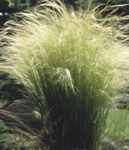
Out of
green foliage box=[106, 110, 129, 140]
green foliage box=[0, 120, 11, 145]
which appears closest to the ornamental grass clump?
green foliage box=[0, 120, 11, 145]

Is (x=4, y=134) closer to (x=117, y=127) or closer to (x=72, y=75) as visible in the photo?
(x=72, y=75)

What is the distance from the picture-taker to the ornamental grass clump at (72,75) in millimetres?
6582

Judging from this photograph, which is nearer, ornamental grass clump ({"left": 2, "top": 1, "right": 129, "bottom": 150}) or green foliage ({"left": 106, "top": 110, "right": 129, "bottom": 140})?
ornamental grass clump ({"left": 2, "top": 1, "right": 129, "bottom": 150})

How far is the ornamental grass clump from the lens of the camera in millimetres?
6582

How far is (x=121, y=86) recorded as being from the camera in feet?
22.5

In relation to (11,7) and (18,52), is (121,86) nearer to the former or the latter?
(18,52)

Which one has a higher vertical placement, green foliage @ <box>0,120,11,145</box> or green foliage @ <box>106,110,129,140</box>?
green foliage @ <box>0,120,11,145</box>

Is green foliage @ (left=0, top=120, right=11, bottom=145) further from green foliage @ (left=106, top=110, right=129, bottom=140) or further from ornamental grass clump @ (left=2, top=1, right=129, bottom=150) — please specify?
green foliage @ (left=106, top=110, right=129, bottom=140)

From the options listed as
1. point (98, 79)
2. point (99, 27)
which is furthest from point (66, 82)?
point (99, 27)

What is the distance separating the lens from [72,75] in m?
6.58

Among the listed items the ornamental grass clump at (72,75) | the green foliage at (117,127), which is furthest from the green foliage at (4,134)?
the green foliage at (117,127)

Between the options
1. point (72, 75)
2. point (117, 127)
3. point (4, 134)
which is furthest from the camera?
point (117, 127)

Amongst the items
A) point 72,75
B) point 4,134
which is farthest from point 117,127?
point 4,134

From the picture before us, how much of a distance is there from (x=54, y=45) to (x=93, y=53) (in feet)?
1.47
